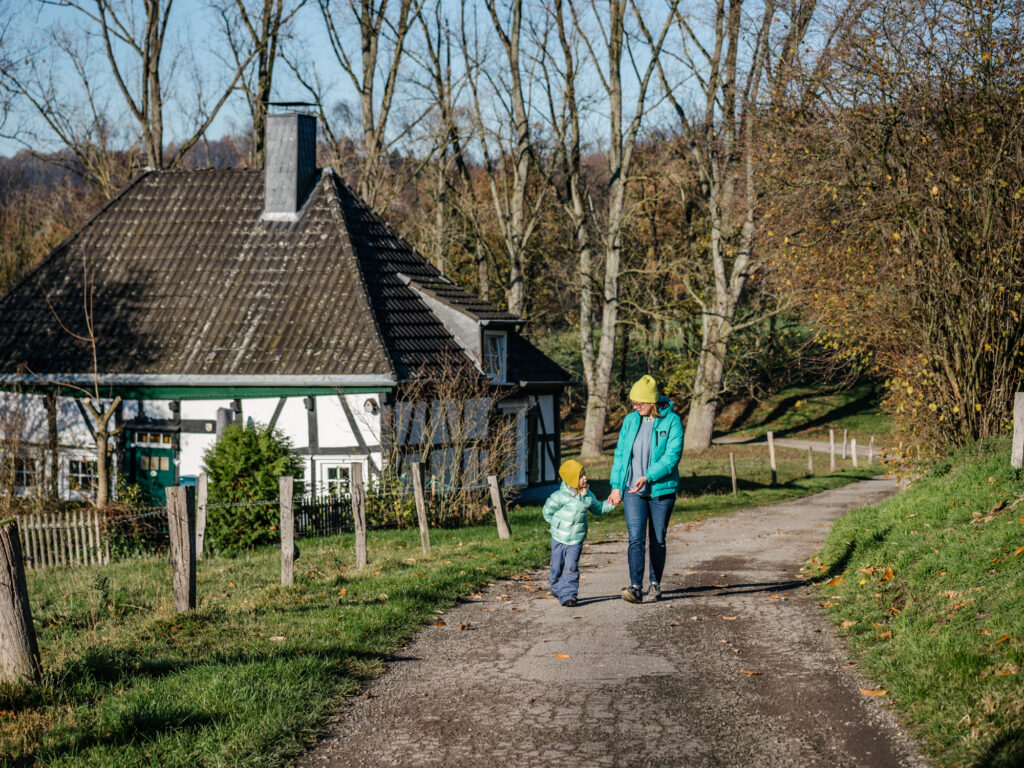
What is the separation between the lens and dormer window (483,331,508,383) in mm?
24070

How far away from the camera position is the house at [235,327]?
2148 centimetres

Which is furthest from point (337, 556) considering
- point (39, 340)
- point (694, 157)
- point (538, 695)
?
point (694, 157)

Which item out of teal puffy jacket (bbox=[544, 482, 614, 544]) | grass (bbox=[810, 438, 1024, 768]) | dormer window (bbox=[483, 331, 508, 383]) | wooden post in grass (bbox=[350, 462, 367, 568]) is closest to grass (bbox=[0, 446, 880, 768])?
wooden post in grass (bbox=[350, 462, 367, 568])

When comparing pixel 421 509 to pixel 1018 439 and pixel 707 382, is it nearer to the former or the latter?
pixel 1018 439

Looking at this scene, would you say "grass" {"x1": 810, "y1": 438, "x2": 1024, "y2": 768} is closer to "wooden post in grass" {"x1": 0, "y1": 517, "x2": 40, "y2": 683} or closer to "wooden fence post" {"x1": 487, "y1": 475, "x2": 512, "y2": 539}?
"wooden fence post" {"x1": 487, "y1": 475, "x2": 512, "y2": 539}

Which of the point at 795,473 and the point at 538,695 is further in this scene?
the point at 795,473

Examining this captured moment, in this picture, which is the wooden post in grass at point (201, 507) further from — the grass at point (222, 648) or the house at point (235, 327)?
the house at point (235, 327)

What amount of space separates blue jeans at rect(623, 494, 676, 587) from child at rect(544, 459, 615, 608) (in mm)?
278

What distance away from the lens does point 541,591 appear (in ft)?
33.8

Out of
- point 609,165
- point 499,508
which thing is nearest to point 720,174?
point 609,165

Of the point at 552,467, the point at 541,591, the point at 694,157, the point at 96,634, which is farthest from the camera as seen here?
the point at 694,157

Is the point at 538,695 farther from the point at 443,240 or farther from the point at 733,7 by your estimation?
the point at 443,240

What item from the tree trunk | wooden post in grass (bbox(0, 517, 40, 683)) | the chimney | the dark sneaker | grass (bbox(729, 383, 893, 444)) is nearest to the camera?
wooden post in grass (bbox(0, 517, 40, 683))

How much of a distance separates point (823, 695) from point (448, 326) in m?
17.8
